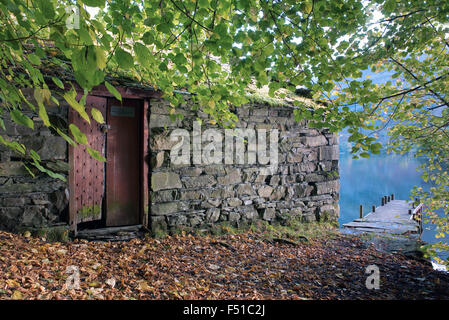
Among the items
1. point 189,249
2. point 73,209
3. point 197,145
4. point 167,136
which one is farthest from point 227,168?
point 73,209

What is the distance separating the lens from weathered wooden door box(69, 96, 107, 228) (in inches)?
165

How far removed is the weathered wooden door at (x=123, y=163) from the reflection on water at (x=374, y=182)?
29.7 meters

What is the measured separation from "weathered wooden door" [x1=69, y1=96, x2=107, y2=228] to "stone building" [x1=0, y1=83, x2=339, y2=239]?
1 cm

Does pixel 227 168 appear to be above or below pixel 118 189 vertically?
above

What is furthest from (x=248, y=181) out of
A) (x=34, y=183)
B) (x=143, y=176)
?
(x=34, y=183)

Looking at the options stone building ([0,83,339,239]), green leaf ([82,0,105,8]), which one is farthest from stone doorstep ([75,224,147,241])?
green leaf ([82,0,105,8])

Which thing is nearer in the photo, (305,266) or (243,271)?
(243,271)

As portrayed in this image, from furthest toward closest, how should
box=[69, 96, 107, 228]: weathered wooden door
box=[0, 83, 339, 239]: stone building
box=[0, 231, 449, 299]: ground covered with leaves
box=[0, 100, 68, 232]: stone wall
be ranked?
box=[69, 96, 107, 228]: weathered wooden door → box=[0, 83, 339, 239]: stone building → box=[0, 100, 68, 232]: stone wall → box=[0, 231, 449, 299]: ground covered with leaves

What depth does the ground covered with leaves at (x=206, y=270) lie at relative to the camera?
2.78 metres

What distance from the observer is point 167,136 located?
4828 mm

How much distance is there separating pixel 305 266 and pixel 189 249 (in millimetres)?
1757

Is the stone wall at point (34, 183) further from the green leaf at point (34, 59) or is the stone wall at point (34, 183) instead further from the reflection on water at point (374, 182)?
the reflection on water at point (374, 182)

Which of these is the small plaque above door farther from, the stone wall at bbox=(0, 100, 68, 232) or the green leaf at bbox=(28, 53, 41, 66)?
the green leaf at bbox=(28, 53, 41, 66)

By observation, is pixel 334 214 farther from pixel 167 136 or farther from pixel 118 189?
pixel 118 189
